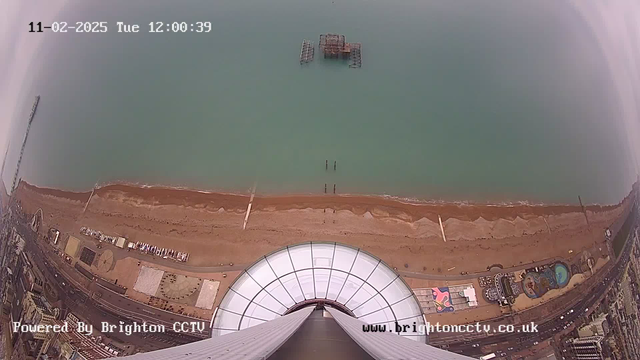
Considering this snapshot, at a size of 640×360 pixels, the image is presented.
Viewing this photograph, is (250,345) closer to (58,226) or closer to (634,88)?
(58,226)

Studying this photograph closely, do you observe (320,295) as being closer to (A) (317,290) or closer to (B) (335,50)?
(A) (317,290)

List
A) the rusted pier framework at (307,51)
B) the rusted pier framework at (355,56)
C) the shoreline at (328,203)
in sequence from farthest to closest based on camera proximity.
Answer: the rusted pier framework at (355,56)
the rusted pier framework at (307,51)
the shoreline at (328,203)

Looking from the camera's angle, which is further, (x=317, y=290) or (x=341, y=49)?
(x=341, y=49)

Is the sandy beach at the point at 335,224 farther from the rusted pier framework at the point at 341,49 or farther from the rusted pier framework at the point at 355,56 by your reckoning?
the rusted pier framework at the point at 341,49

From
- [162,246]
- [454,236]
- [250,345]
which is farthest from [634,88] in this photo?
[162,246]

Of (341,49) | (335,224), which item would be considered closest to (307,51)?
(341,49)

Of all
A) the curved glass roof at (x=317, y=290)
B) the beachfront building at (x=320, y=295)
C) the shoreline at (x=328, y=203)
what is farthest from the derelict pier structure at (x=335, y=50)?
the curved glass roof at (x=317, y=290)

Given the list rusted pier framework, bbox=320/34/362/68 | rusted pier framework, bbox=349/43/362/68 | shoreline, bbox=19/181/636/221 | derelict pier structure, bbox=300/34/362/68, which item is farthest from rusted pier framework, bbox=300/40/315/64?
shoreline, bbox=19/181/636/221
